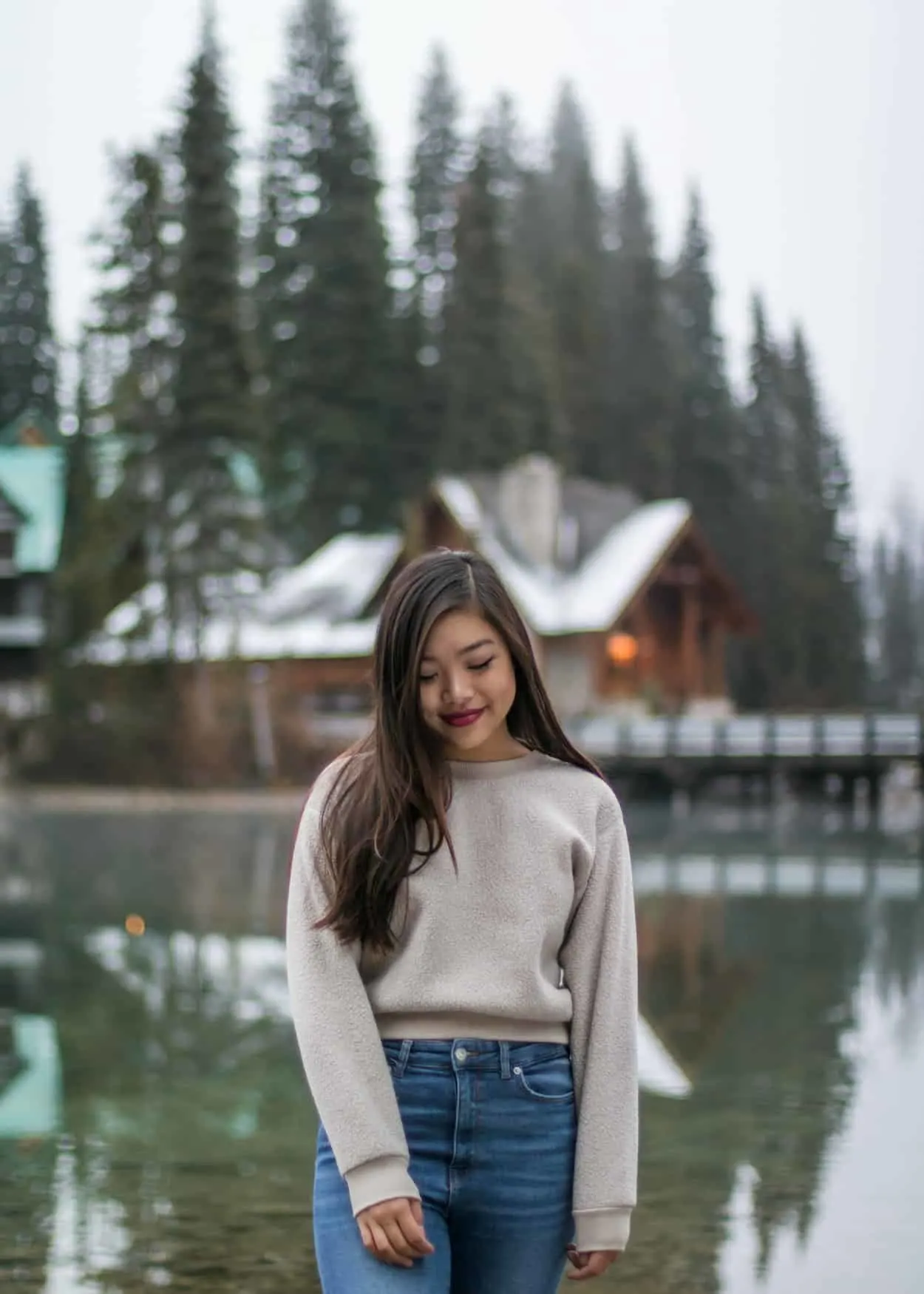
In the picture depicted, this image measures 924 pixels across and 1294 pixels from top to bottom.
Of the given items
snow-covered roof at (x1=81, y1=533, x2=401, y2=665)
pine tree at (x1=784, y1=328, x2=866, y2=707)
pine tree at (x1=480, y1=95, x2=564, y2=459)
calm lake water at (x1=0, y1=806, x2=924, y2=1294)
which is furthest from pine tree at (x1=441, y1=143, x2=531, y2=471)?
calm lake water at (x1=0, y1=806, x2=924, y2=1294)

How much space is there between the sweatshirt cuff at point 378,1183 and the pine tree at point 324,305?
147 ft

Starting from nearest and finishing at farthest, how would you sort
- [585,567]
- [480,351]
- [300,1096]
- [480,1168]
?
[480,1168] → [300,1096] → [585,567] → [480,351]

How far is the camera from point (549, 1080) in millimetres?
2512

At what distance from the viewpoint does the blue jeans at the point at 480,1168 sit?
2.45 m

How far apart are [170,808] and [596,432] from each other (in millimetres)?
24611

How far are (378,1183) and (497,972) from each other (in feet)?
0.95

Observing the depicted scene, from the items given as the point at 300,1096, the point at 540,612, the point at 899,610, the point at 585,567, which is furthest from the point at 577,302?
the point at 300,1096

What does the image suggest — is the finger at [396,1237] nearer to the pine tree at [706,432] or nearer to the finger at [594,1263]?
the finger at [594,1263]

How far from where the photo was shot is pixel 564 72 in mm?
73812

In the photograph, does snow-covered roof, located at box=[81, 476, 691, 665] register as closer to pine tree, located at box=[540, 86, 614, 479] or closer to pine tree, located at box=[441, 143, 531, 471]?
pine tree, located at box=[441, 143, 531, 471]

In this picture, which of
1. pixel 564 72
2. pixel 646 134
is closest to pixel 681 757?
pixel 646 134

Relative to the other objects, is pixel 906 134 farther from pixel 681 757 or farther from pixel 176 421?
pixel 681 757

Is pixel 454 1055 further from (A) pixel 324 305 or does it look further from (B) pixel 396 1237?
(A) pixel 324 305

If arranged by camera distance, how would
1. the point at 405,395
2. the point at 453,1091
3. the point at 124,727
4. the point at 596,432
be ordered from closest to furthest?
the point at 453,1091 < the point at 124,727 < the point at 405,395 < the point at 596,432
